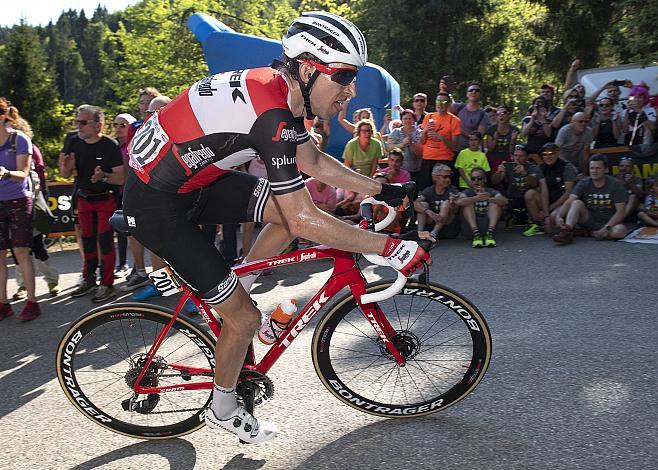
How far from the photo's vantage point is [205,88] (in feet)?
9.97

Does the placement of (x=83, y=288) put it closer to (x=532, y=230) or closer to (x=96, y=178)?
(x=96, y=178)

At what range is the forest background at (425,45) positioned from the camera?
2316 centimetres

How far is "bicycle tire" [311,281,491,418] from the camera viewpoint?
3.49 meters

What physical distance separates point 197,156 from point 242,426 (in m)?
1.39

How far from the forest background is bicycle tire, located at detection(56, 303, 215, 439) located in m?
10.9

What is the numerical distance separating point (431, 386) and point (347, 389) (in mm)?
483

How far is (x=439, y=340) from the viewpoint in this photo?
3686mm

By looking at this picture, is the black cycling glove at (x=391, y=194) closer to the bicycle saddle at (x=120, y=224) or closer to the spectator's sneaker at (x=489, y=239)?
the bicycle saddle at (x=120, y=224)

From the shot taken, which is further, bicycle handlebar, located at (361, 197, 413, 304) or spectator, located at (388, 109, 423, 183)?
spectator, located at (388, 109, 423, 183)

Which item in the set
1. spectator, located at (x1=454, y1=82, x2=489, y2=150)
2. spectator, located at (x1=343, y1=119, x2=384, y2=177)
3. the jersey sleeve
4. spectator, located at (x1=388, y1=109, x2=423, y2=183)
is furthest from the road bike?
spectator, located at (x1=454, y1=82, x2=489, y2=150)

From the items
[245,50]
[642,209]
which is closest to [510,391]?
[642,209]

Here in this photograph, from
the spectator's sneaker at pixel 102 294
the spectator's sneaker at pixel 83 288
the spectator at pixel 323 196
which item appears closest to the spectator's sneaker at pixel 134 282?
the spectator's sneaker at pixel 102 294

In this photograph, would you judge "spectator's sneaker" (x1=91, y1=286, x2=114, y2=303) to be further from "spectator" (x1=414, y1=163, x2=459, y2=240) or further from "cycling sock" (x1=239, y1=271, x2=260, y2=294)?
"spectator" (x1=414, y1=163, x2=459, y2=240)

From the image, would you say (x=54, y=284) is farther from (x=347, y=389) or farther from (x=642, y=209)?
(x=642, y=209)
